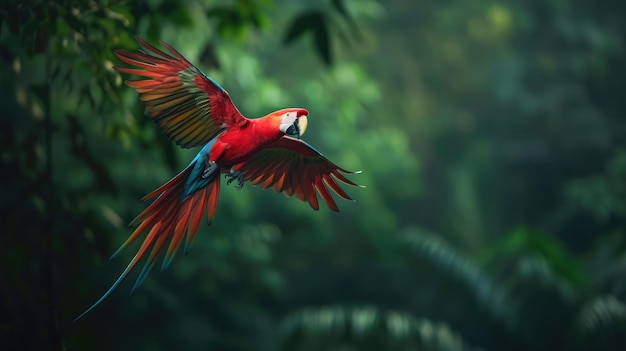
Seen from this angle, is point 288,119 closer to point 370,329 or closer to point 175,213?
point 175,213

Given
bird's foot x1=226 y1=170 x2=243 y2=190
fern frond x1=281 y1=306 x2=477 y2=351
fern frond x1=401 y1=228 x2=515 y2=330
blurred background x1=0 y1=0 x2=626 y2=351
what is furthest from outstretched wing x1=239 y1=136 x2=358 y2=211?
fern frond x1=401 y1=228 x2=515 y2=330

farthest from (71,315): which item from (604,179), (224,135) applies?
(604,179)

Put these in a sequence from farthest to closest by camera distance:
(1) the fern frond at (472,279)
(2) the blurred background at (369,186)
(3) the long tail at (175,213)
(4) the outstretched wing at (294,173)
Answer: (1) the fern frond at (472,279) → (2) the blurred background at (369,186) → (4) the outstretched wing at (294,173) → (3) the long tail at (175,213)

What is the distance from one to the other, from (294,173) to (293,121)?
4.6 inches

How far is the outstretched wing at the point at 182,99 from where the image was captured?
0.72 metres

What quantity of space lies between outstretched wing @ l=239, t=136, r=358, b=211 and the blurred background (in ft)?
1.22

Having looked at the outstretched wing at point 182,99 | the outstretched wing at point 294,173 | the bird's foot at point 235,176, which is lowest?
the outstretched wing at point 294,173

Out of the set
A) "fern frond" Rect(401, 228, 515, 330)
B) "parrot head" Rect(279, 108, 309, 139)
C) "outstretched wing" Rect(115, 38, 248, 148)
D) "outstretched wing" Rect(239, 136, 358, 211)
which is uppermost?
"outstretched wing" Rect(115, 38, 248, 148)

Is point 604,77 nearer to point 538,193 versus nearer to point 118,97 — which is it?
point 538,193

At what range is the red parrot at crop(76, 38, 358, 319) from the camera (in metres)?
0.71

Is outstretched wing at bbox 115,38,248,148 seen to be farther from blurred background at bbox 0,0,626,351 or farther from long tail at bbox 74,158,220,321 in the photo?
blurred background at bbox 0,0,626,351

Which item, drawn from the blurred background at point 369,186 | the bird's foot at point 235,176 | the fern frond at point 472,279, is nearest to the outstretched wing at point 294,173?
the bird's foot at point 235,176

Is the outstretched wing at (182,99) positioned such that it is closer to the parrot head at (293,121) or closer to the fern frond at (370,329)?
the parrot head at (293,121)

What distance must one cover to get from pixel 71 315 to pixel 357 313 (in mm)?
2274
